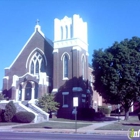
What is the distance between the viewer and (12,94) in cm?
4206

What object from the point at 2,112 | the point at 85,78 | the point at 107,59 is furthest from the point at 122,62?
the point at 2,112

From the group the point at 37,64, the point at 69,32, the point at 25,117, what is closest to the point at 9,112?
the point at 25,117

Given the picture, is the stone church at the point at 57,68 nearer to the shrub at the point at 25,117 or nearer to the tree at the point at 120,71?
the tree at the point at 120,71

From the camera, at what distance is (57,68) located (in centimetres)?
4191

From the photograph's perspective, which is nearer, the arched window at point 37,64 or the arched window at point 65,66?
the arched window at point 65,66

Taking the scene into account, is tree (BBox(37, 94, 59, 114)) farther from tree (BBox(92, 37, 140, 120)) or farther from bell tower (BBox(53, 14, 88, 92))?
tree (BBox(92, 37, 140, 120))

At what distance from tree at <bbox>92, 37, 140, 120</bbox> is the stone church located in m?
7.14

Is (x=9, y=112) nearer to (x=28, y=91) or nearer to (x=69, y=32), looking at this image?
(x=28, y=91)

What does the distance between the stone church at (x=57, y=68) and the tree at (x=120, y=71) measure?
714 centimetres

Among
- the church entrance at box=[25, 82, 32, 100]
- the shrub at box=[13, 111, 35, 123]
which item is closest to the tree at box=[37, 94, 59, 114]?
the church entrance at box=[25, 82, 32, 100]

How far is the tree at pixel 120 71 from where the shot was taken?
31.2m

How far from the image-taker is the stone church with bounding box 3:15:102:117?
4019 cm

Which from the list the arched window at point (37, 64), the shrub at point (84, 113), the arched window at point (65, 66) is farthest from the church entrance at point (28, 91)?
the shrub at point (84, 113)

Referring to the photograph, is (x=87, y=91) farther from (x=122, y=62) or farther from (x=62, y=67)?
(x=122, y=62)
